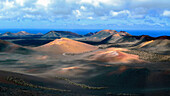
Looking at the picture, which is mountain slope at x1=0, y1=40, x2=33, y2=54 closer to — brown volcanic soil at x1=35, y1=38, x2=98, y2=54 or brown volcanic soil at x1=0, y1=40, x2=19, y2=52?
brown volcanic soil at x1=0, y1=40, x2=19, y2=52

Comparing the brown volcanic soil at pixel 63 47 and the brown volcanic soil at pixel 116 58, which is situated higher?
the brown volcanic soil at pixel 63 47

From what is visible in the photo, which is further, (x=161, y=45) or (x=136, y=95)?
(x=161, y=45)

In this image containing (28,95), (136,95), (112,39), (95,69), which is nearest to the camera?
(28,95)

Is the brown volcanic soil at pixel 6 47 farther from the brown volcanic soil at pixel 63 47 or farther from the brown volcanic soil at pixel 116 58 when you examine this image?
the brown volcanic soil at pixel 116 58

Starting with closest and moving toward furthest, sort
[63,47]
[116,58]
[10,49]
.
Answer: [116,58]
[10,49]
[63,47]

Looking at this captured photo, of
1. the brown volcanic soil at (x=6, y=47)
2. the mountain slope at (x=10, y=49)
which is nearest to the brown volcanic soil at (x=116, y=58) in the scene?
the mountain slope at (x=10, y=49)

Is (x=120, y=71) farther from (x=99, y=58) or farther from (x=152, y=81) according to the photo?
(x=99, y=58)

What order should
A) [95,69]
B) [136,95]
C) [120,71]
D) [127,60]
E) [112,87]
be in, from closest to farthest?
[136,95] < [112,87] < [120,71] < [95,69] < [127,60]

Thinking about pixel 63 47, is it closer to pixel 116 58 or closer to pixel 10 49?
pixel 10 49

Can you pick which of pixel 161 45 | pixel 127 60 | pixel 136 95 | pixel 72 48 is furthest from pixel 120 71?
pixel 161 45

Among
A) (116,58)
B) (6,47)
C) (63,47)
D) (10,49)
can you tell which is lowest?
(116,58)

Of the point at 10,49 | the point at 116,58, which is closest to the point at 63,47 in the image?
the point at 10,49
